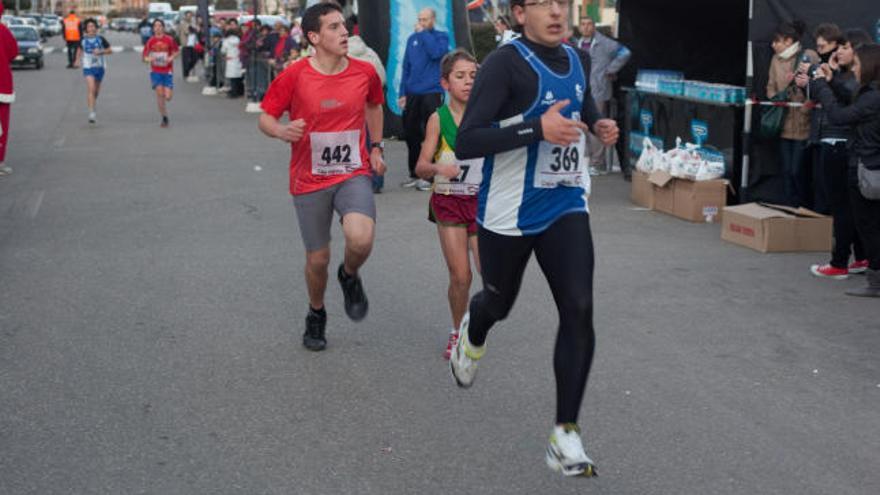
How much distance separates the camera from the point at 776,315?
27.2 feet

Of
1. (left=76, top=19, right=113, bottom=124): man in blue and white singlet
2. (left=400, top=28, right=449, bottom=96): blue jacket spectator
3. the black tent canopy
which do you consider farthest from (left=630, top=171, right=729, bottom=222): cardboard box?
(left=76, top=19, right=113, bottom=124): man in blue and white singlet

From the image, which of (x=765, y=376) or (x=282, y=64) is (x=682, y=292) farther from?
(x=282, y=64)

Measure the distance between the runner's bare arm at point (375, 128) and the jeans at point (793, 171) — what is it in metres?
5.31

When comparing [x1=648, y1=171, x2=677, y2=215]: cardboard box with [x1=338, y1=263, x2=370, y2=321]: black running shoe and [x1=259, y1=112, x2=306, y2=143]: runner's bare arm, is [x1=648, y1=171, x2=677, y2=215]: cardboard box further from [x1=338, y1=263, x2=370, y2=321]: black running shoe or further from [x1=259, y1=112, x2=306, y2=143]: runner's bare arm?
[x1=259, y1=112, x2=306, y2=143]: runner's bare arm

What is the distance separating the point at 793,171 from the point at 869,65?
3.06 meters

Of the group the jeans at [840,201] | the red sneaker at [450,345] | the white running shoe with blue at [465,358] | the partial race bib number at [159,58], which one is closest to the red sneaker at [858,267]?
the jeans at [840,201]

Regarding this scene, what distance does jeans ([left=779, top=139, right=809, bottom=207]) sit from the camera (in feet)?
37.7

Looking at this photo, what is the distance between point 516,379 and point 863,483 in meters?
2.05

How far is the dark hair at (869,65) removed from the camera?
870 centimetres

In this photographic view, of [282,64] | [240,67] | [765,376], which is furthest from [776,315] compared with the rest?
[240,67]

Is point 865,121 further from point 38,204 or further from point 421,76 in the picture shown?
point 38,204

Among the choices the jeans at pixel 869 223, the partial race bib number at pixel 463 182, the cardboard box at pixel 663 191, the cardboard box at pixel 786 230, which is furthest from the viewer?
the cardboard box at pixel 663 191

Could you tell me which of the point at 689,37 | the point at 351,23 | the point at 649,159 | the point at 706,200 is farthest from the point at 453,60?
the point at 351,23

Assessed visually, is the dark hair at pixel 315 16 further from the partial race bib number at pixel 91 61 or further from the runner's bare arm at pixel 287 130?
the partial race bib number at pixel 91 61
